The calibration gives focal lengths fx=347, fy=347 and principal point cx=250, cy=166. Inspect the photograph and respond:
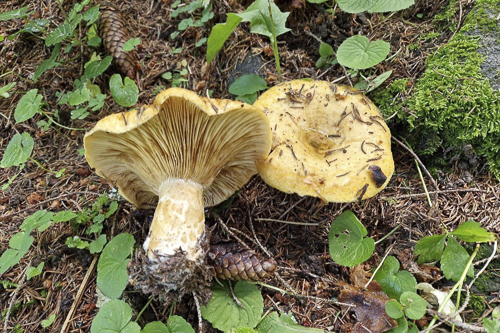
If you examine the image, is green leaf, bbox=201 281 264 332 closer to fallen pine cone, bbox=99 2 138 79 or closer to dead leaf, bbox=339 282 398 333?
dead leaf, bbox=339 282 398 333

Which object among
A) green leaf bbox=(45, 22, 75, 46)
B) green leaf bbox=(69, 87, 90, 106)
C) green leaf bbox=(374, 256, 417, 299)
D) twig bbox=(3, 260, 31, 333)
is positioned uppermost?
green leaf bbox=(45, 22, 75, 46)

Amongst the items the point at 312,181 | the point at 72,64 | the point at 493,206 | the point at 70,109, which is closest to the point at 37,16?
the point at 72,64

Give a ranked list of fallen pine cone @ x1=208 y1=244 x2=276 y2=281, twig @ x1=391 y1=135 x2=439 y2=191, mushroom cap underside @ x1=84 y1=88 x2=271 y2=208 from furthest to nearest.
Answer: twig @ x1=391 y1=135 x2=439 y2=191
fallen pine cone @ x1=208 y1=244 x2=276 y2=281
mushroom cap underside @ x1=84 y1=88 x2=271 y2=208

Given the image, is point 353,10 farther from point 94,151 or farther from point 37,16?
point 37,16

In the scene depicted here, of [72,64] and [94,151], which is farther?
[72,64]

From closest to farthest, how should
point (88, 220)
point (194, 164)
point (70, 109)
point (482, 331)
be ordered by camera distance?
point (482, 331), point (194, 164), point (88, 220), point (70, 109)

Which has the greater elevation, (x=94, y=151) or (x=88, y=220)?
(x=94, y=151)

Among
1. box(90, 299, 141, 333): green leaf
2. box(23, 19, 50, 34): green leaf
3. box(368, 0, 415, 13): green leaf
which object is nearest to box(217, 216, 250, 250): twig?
box(90, 299, 141, 333): green leaf
